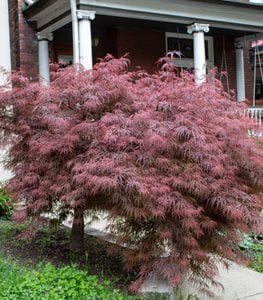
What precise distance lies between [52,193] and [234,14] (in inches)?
337

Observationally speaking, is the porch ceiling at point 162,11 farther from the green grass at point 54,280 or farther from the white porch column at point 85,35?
the green grass at point 54,280

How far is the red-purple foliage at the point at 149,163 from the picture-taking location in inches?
159

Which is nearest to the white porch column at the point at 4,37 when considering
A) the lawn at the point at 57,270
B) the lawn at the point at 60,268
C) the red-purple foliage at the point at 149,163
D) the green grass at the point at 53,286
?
the lawn at the point at 60,268

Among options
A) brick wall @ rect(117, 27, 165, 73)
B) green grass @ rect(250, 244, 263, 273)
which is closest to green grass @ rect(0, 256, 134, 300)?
green grass @ rect(250, 244, 263, 273)

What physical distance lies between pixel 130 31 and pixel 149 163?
30.1 ft

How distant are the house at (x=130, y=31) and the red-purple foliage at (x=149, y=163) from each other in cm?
395

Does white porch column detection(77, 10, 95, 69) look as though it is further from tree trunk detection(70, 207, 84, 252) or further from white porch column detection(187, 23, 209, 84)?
tree trunk detection(70, 207, 84, 252)

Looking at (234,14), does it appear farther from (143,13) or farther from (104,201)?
(104,201)

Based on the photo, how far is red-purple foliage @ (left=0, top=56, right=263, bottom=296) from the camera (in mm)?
4043

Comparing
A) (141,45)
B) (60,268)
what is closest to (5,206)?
(60,268)

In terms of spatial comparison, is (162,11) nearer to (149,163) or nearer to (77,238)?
(77,238)

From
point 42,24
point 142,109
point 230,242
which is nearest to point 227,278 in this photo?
point 230,242

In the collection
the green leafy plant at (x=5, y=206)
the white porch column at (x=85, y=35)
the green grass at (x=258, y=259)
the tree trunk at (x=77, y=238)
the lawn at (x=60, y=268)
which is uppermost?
the white porch column at (x=85, y=35)

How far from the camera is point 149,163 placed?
416cm
